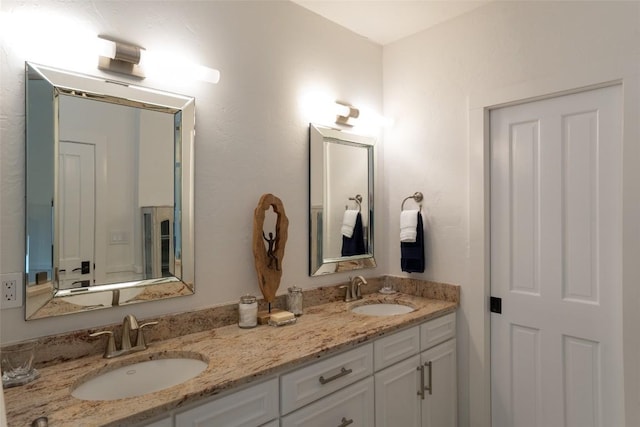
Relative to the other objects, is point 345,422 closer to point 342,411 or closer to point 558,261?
point 342,411

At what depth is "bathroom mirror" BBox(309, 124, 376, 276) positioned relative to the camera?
2.17m

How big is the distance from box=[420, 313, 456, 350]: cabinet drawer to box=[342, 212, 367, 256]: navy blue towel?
0.62 metres

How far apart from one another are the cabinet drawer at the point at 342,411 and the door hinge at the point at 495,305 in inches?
34.7

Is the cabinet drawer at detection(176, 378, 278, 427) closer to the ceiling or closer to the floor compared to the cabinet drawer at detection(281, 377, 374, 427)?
closer to the ceiling

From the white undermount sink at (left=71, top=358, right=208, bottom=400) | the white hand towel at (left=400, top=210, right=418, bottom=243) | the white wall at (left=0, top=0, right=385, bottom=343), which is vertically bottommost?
the white undermount sink at (left=71, top=358, right=208, bottom=400)

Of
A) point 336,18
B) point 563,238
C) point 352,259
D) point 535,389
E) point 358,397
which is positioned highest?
point 336,18

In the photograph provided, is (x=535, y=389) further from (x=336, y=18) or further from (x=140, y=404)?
(x=336, y=18)

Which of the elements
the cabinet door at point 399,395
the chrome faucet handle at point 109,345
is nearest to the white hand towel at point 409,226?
the cabinet door at point 399,395

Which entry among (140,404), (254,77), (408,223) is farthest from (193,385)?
(408,223)

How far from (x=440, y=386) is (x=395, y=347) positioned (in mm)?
495

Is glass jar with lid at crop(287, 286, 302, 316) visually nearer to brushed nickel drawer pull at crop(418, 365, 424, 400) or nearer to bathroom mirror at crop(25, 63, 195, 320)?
bathroom mirror at crop(25, 63, 195, 320)

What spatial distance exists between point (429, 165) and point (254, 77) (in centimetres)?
117

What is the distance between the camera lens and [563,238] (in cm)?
187

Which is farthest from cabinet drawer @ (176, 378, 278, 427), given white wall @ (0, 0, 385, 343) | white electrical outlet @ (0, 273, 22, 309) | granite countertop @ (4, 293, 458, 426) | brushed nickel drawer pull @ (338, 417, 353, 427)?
white electrical outlet @ (0, 273, 22, 309)
